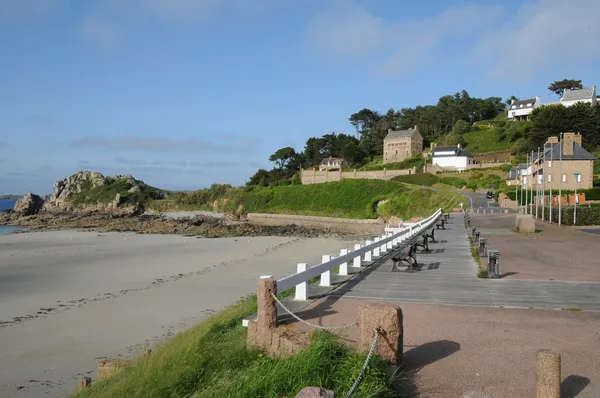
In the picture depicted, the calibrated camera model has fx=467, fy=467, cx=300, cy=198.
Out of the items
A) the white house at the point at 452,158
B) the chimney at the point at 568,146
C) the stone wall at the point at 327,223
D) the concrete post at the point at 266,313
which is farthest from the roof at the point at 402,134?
the concrete post at the point at 266,313

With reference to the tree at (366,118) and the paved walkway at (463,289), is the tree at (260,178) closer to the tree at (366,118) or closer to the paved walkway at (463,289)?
the tree at (366,118)

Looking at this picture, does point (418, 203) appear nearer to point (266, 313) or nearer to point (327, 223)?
point (327, 223)

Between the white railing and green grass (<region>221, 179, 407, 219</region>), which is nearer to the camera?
the white railing

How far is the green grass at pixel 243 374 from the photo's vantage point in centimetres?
469

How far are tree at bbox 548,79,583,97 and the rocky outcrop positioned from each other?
125195mm

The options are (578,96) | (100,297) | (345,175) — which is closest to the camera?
(100,297)

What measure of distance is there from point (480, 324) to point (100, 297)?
13.2 metres

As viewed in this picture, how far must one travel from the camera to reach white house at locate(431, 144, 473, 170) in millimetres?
85688

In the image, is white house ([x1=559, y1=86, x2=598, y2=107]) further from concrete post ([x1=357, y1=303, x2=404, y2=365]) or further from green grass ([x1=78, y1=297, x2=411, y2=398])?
green grass ([x1=78, y1=297, x2=411, y2=398])

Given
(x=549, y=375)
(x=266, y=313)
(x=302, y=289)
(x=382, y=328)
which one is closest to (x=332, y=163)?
(x=302, y=289)

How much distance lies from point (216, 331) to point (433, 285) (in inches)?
210

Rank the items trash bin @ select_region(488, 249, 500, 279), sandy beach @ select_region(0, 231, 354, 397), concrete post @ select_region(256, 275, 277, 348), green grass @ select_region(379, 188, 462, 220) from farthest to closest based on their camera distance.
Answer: green grass @ select_region(379, 188, 462, 220) → trash bin @ select_region(488, 249, 500, 279) → sandy beach @ select_region(0, 231, 354, 397) → concrete post @ select_region(256, 275, 277, 348)

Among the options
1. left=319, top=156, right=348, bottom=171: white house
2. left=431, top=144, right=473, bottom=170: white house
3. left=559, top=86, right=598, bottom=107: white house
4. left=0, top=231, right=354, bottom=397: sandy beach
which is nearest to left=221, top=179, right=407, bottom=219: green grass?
left=431, top=144, right=473, bottom=170: white house

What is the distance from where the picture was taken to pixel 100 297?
52.8 ft
